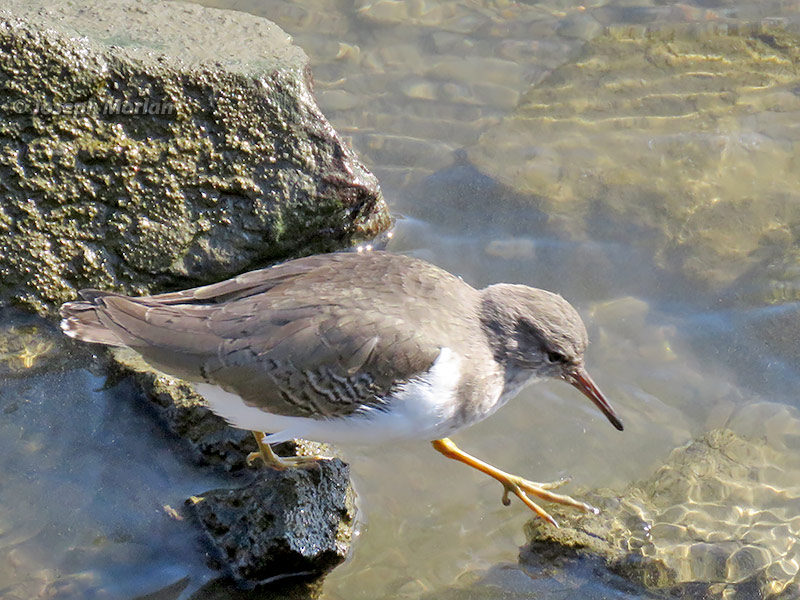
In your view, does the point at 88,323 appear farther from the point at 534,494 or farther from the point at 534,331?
the point at 534,494

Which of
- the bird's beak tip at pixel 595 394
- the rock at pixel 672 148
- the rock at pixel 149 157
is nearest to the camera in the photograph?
the bird's beak tip at pixel 595 394

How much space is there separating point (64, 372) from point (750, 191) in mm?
4635

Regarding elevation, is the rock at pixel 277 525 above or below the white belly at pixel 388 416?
below

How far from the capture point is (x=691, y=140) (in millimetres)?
6547

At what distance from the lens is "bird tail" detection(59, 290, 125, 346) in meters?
4.12

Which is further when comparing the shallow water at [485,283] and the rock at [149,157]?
the rock at [149,157]

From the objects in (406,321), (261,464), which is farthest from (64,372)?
(406,321)

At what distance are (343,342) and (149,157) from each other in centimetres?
178

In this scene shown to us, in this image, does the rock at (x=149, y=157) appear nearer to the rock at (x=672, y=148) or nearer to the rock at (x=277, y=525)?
the rock at (x=277, y=525)

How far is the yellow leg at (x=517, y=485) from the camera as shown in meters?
4.45

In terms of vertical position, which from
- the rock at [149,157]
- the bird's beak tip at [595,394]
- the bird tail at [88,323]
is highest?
the rock at [149,157]

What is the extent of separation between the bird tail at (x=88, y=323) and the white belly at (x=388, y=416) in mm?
502

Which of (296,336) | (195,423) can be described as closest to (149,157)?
(195,423)

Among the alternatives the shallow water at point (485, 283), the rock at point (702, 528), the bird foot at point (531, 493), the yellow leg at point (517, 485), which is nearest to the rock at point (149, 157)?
the shallow water at point (485, 283)
